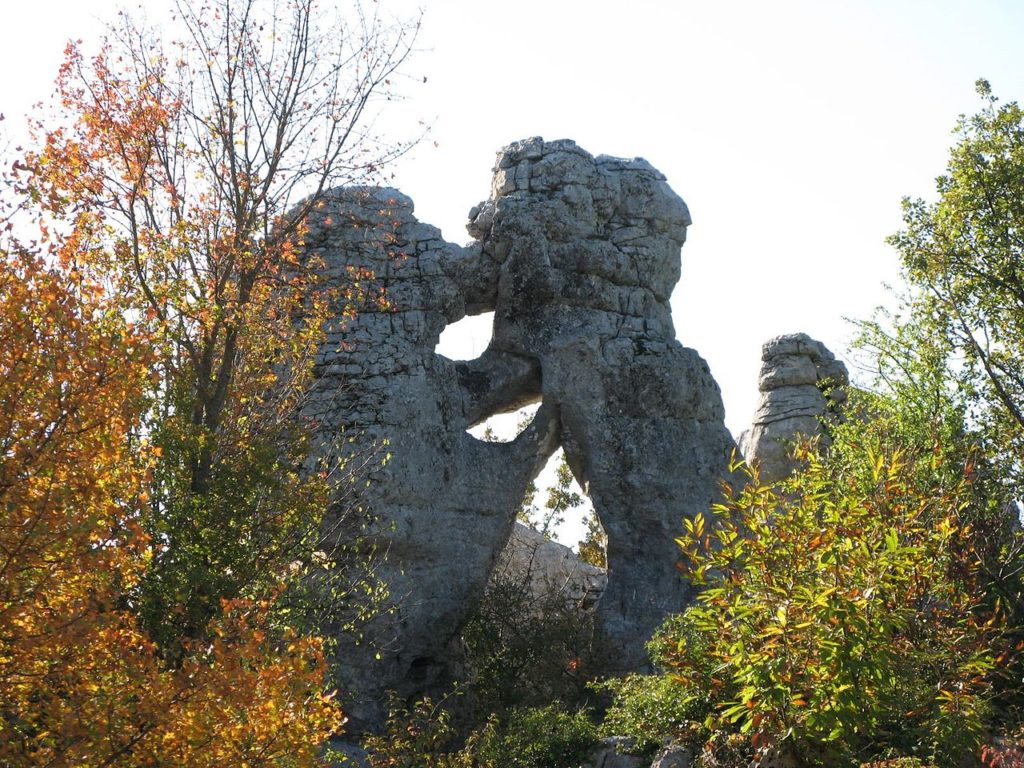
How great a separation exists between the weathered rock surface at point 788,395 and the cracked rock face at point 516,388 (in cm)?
473

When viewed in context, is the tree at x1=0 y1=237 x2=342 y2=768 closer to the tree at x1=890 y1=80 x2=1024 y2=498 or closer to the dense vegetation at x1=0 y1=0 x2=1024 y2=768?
the dense vegetation at x1=0 y1=0 x2=1024 y2=768

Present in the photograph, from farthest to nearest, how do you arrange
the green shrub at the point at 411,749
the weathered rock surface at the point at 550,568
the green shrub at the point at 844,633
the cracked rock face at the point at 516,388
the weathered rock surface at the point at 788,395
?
the weathered rock surface at the point at 788,395
the weathered rock surface at the point at 550,568
the cracked rock face at the point at 516,388
the green shrub at the point at 411,749
the green shrub at the point at 844,633

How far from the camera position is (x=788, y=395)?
28.2 meters

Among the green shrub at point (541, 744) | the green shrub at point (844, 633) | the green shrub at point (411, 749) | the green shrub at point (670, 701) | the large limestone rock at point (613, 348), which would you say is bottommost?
the green shrub at point (411, 749)

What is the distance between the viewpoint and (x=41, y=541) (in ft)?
27.2

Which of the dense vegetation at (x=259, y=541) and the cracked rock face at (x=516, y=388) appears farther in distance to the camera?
the cracked rock face at (x=516, y=388)

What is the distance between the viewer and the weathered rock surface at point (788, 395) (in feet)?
91.1

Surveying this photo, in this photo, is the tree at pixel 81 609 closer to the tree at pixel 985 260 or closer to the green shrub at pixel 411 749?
the green shrub at pixel 411 749

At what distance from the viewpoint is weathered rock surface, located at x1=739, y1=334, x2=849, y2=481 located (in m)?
27.8

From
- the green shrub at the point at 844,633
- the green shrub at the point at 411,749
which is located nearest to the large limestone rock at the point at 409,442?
the green shrub at the point at 411,749

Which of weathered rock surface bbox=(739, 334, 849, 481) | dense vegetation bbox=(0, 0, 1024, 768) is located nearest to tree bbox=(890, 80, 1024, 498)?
dense vegetation bbox=(0, 0, 1024, 768)

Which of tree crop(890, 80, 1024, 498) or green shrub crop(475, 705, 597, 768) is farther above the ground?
tree crop(890, 80, 1024, 498)

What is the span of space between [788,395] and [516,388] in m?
7.77

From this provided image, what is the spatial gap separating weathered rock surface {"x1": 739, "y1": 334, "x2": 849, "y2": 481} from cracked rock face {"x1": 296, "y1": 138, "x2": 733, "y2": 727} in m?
4.73
